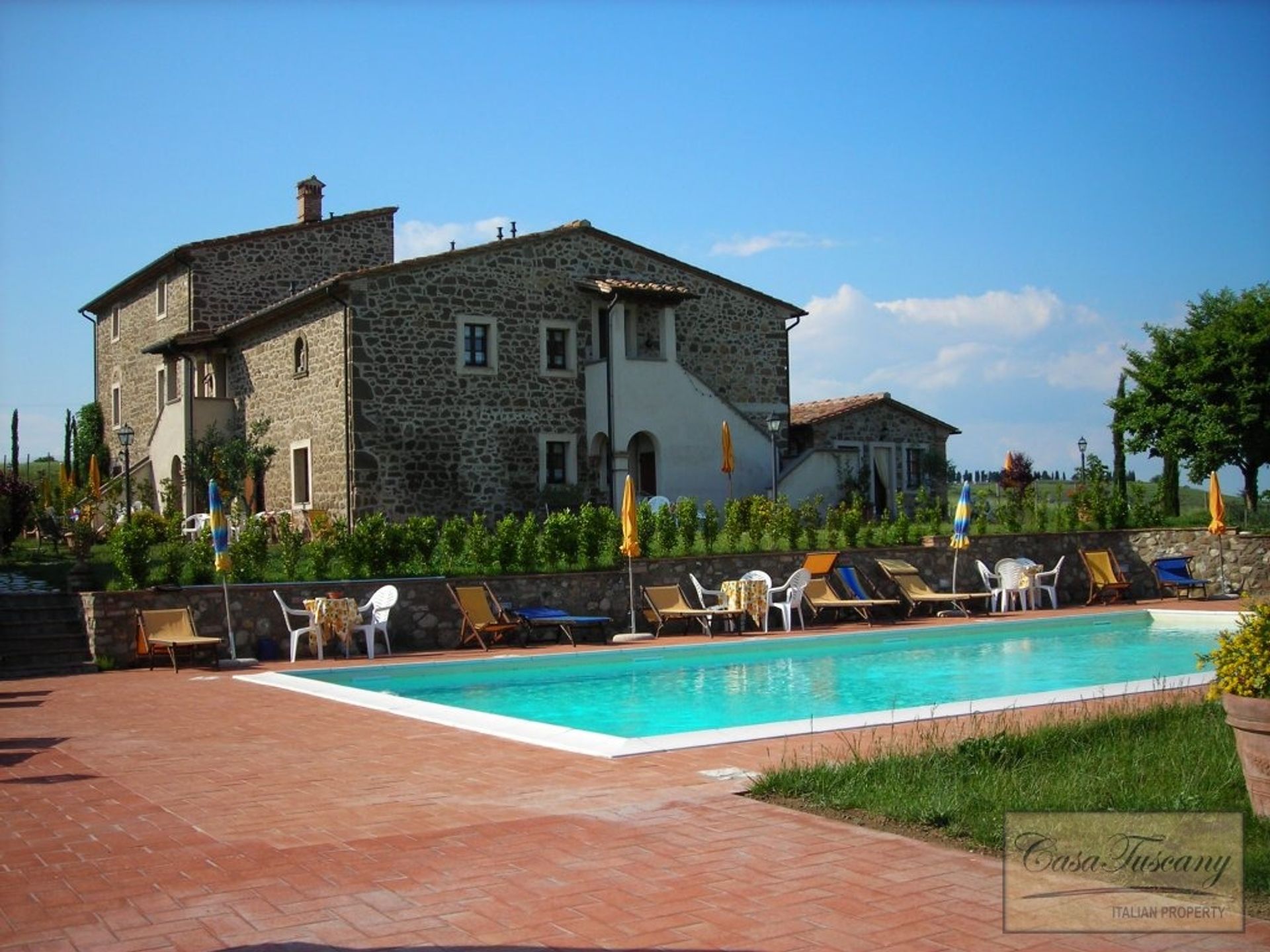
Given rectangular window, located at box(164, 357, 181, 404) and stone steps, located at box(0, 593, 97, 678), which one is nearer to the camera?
stone steps, located at box(0, 593, 97, 678)

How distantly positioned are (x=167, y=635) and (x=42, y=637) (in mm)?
1526

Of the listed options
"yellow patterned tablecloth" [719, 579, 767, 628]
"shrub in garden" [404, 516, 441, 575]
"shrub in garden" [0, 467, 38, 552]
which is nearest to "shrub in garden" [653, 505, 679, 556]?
"yellow patterned tablecloth" [719, 579, 767, 628]

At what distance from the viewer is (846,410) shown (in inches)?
1171

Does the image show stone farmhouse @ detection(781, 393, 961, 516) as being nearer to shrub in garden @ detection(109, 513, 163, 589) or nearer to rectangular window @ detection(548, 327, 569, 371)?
rectangular window @ detection(548, 327, 569, 371)

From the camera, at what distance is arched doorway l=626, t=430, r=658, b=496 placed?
89.1 feet

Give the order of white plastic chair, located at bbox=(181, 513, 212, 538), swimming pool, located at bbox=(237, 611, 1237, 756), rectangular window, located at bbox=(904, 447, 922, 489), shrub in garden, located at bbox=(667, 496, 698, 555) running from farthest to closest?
rectangular window, located at bbox=(904, 447, 922, 489), white plastic chair, located at bbox=(181, 513, 212, 538), shrub in garden, located at bbox=(667, 496, 698, 555), swimming pool, located at bbox=(237, 611, 1237, 756)

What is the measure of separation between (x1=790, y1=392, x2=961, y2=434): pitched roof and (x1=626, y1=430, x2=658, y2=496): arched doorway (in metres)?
4.62

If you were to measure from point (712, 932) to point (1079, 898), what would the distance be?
140cm

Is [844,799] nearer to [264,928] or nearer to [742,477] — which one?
[264,928]

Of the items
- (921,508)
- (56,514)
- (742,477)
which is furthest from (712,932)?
(56,514)

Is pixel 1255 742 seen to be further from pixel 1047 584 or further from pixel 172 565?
pixel 1047 584

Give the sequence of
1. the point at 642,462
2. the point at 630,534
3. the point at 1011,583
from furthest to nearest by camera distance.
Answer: the point at 642,462 → the point at 1011,583 → the point at 630,534

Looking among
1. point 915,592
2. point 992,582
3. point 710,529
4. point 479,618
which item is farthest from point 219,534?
point 992,582

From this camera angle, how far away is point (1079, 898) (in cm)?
455
